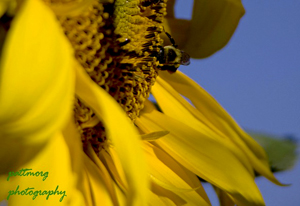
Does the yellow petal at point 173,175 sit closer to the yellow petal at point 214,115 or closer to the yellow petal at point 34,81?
the yellow petal at point 214,115

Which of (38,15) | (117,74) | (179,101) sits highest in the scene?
(38,15)

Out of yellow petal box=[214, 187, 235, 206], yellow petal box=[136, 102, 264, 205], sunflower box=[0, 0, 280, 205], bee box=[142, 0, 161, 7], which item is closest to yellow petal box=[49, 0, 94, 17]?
sunflower box=[0, 0, 280, 205]

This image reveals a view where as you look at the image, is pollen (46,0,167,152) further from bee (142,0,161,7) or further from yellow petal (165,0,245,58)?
yellow petal (165,0,245,58)

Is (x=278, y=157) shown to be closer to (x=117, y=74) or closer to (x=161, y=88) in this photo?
(x=161, y=88)

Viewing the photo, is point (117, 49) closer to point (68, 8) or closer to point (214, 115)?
point (68, 8)

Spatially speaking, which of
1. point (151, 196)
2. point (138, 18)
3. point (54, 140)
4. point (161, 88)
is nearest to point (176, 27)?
point (161, 88)

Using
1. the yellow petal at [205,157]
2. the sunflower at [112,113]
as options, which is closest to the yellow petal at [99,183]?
the sunflower at [112,113]

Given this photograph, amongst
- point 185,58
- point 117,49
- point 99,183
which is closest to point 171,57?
point 185,58
